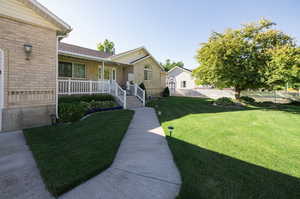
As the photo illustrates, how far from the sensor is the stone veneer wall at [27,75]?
5.53 m

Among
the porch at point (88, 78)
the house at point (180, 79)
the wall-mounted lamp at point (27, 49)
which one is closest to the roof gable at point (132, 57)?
the porch at point (88, 78)

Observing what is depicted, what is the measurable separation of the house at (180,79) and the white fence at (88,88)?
1824 cm

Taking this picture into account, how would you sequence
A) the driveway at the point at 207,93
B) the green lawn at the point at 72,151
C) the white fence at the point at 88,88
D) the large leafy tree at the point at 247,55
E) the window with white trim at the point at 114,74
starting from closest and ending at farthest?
the green lawn at the point at 72,151
the white fence at the point at 88,88
the large leafy tree at the point at 247,55
the window with white trim at the point at 114,74
the driveway at the point at 207,93

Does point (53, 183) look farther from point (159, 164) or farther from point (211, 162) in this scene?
point (211, 162)

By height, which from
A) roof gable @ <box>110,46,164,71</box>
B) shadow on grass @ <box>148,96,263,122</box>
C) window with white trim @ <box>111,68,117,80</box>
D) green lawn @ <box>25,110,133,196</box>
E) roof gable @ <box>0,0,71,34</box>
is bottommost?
green lawn @ <box>25,110,133,196</box>

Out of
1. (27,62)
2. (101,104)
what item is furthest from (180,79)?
(27,62)

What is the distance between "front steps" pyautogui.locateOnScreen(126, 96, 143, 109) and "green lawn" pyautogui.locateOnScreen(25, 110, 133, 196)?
486cm

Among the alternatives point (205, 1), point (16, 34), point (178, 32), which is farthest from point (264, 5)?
point (16, 34)

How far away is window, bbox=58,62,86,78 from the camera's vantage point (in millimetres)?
10703

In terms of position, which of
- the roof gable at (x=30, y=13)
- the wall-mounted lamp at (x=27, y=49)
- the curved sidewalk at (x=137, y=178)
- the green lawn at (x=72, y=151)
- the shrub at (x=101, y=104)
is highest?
the roof gable at (x=30, y=13)

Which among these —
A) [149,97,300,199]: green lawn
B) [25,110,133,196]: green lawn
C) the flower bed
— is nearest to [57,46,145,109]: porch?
the flower bed

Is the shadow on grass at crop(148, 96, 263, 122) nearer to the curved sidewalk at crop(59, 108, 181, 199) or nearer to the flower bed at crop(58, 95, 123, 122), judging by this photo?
the flower bed at crop(58, 95, 123, 122)

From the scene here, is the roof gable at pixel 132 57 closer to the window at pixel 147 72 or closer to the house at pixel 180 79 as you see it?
the window at pixel 147 72

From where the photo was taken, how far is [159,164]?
3168 mm
